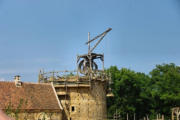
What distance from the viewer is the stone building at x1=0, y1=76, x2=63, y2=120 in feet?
74.1

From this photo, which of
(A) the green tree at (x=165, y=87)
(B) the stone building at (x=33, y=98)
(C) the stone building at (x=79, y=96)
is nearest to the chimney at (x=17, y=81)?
(B) the stone building at (x=33, y=98)

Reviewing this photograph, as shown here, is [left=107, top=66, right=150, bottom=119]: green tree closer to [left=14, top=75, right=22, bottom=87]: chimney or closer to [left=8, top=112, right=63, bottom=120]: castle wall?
[left=8, top=112, right=63, bottom=120]: castle wall

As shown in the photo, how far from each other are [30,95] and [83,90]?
5654mm

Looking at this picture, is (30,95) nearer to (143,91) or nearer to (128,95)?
(128,95)

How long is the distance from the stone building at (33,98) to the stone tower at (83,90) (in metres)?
1.27

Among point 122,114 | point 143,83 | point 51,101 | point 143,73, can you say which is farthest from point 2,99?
point 143,73

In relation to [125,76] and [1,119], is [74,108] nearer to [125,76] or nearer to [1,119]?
[125,76]

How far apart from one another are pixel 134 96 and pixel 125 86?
2.50 metres

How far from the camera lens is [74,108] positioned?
2638cm

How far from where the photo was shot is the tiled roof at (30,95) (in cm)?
2287

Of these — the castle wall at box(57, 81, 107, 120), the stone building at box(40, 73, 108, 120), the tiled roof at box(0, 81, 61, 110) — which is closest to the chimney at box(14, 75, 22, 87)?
the tiled roof at box(0, 81, 61, 110)

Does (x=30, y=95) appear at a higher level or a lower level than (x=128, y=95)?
higher

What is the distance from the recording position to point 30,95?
24594 mm

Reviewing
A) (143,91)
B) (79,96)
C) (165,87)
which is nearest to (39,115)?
(79,96)
